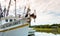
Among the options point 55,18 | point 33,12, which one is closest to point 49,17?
point 55,18

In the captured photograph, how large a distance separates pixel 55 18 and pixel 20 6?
0.75m

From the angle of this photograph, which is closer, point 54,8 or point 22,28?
point 22,28

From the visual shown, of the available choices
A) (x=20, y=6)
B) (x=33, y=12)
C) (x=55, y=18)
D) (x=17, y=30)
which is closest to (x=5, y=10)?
(x=20, y=6)

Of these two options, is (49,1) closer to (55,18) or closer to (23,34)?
(55,18)

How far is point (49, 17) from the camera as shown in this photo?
2969 mm

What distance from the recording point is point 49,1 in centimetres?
301

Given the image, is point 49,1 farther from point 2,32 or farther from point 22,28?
point 2,32

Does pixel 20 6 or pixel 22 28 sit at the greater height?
pixel 20 6

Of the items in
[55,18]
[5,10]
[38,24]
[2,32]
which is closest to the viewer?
[2,32]

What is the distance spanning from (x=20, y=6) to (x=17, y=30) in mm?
693

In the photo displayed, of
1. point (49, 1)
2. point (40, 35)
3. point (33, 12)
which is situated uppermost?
point (49, 1)

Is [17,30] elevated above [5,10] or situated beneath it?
situated beneath

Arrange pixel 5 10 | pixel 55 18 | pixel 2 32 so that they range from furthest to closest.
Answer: pixel 5 10 < pixel 55 18 < pixel 2 32

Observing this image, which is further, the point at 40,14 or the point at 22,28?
the point at 40,14
